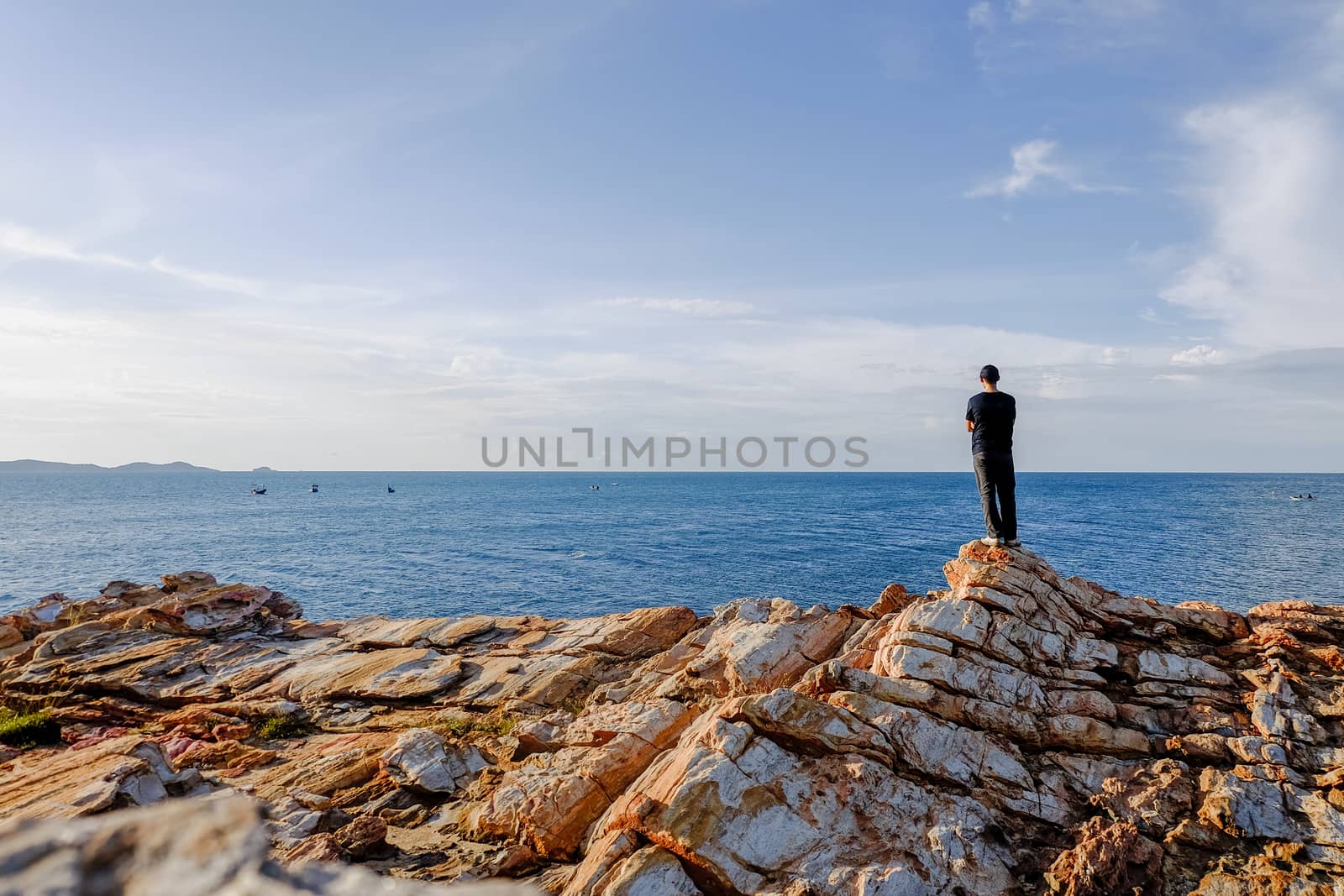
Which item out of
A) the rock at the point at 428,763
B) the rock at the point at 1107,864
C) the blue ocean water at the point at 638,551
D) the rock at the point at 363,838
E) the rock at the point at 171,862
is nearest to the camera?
the rock at the point at 171,862

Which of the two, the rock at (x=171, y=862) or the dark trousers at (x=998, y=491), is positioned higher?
the dark trousers at (x=998, y=491)

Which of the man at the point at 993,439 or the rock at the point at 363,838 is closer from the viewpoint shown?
the rock at the point at 363,838

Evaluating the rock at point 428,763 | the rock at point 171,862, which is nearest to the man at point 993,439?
the rock at point 428,763

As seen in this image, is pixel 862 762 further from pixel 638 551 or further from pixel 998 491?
pixel 638 551

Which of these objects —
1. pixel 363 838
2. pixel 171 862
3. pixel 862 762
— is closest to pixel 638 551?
pixel 363 838

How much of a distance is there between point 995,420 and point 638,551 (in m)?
60.5

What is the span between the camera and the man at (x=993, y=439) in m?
16.0

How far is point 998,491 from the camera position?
16500 millimetres

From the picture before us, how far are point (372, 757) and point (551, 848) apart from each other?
A: 643 centimetres

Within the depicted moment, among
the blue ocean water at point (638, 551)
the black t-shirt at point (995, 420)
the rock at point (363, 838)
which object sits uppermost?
the black t-shirt at point (995, 420)

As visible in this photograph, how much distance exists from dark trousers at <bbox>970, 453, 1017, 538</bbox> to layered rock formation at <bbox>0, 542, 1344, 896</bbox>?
2.25ft

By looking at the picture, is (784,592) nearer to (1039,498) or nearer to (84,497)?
(1039,498)

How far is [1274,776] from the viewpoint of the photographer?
37.3 feet

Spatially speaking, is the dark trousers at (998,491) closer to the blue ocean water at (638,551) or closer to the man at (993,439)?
the man at (993,439)
